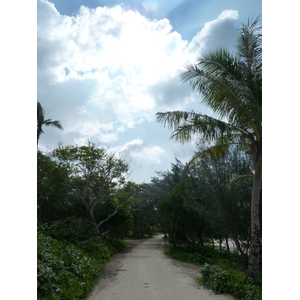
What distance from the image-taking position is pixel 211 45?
6.43 meters

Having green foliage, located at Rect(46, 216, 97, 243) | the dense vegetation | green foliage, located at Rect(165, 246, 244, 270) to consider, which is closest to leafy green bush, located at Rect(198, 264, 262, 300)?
the dense vegetation

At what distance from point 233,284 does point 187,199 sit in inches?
305

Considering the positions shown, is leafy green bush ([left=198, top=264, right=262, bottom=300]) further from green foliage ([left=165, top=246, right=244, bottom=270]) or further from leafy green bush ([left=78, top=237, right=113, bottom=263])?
leafy green bush ([left=78, top=237, right=113, bottom=263])

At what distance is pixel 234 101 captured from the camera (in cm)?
631

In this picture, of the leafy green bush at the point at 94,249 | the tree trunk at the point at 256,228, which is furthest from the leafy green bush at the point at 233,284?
the leafy green bush at the point at 94,249

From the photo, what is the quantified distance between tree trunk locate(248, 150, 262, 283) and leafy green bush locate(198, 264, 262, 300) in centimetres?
80

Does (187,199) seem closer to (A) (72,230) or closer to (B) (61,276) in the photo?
(A) (72,230)

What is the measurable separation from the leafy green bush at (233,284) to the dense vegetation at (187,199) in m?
0.02

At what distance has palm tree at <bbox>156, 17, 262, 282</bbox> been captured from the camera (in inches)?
250

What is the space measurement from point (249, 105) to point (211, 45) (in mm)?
1425

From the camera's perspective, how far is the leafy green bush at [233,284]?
217 inches

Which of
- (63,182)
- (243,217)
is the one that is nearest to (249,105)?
(243,217)
